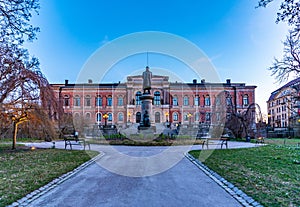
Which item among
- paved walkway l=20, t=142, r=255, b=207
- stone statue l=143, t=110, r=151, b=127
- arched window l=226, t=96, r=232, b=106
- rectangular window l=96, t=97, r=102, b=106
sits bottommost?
paved walkway l=20, t=142, r=255, b=207

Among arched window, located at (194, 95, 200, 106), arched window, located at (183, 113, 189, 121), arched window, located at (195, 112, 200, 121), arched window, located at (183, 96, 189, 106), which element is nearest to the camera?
arched window, located at (183, 113, 189, 121)

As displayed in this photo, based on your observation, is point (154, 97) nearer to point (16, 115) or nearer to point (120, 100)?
point (120, 100)

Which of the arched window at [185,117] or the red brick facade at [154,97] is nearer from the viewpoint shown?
the arched window at [185,117]

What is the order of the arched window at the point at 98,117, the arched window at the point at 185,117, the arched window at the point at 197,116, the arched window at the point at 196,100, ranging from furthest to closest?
1. the arched window at the point at 196,100
2. the arched window at the point at 98,117
3. the arched window at the point at 197,116
4. the arched window at the point at 185,117

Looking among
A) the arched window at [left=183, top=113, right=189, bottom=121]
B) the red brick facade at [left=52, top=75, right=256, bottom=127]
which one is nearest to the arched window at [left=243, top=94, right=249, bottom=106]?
the red brick facade at [left=52, top=75, right=256, bottom=127]

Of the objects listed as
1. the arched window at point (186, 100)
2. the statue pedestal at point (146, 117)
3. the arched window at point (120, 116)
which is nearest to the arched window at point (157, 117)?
the arched window at point (186, 100)

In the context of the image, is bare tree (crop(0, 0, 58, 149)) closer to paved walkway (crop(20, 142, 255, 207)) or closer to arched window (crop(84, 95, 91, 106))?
paved walkway (crop(20, 142, 255, 207))

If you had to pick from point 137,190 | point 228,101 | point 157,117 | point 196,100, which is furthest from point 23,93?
point 196,100

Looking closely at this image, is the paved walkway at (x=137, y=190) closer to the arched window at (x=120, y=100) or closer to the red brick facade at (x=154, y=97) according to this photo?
the red brick facade at (x=154, y=97)

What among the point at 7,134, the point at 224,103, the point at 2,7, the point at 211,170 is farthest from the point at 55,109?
the point at 224,103

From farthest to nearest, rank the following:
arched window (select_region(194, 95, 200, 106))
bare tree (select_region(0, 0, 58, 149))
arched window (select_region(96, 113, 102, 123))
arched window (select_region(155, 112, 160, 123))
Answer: arched window (select_region(194, 95, 200, 106))
arched window (select_region(96, 113, 102, 123))
arched window (select_region(155, 112, 160, 123))
bare tree (select_region(0, 0, 58, 149))

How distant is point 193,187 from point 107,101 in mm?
56466

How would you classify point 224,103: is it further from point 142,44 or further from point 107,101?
point 107,101

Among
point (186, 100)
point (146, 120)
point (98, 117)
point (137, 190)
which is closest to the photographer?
point (137, 190)
